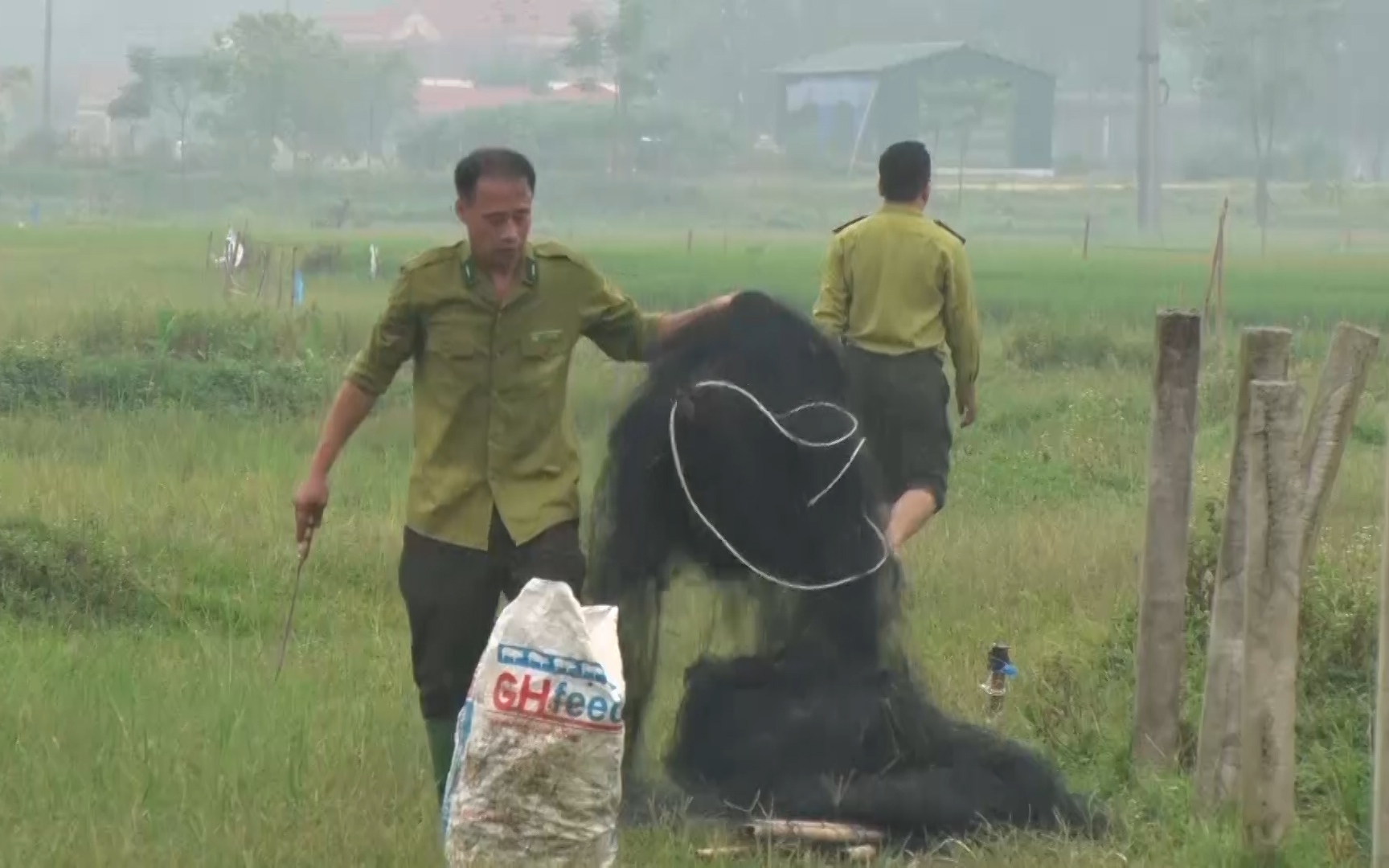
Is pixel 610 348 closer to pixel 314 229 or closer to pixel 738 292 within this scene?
pixel 738 292

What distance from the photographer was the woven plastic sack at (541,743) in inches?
183

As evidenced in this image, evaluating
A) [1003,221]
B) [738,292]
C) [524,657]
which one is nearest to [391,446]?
[738,292]

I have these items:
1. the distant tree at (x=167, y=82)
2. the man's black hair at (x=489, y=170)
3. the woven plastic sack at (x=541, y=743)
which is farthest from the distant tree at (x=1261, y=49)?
the woven plastic sack at (x=541, y=743)

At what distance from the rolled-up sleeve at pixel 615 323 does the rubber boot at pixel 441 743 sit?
3.11 ft

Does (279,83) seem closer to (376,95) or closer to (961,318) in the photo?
(376,95)

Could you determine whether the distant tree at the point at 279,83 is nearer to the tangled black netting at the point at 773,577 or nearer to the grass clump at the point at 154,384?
the grass clump at the point at 154,384

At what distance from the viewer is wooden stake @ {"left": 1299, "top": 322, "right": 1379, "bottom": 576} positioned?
18.7 ft

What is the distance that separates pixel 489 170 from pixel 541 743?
1395 millimetres

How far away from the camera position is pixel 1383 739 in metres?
4.95

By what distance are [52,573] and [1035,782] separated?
164 inches

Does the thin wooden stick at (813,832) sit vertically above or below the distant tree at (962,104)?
below

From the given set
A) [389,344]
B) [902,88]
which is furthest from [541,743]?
[902,88]

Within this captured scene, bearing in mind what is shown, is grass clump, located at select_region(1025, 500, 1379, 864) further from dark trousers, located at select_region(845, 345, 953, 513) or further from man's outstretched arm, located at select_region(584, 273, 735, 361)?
man's outstretched arm, located at select_region(584, 273, 735, 361)

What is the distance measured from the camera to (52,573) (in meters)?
8.53
